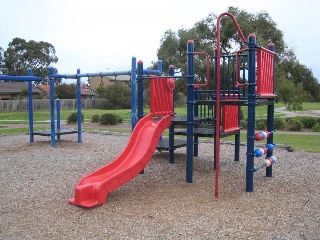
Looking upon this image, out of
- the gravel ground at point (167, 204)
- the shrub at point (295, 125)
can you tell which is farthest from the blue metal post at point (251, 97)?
the shrub at point (295, 125)

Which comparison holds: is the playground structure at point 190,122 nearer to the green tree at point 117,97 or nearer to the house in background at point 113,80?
the house in background at point 113,80

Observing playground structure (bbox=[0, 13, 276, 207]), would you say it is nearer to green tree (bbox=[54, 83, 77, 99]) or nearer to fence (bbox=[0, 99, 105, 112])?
fence (bbox=[0, 99, 105, 112])

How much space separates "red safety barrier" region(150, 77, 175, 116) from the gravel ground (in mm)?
1185

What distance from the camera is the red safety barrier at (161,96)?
6164 mm

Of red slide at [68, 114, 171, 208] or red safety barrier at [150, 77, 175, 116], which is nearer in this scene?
red slide at [68, 114, 171, 208]

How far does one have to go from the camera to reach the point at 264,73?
5.33 meters

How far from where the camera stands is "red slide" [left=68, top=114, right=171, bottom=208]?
4559mm

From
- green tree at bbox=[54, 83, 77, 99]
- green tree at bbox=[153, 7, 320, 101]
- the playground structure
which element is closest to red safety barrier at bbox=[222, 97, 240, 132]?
the playground structure

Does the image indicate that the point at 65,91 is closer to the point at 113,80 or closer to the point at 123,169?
the point at 113,80

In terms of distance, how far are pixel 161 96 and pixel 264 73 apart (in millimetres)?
1919

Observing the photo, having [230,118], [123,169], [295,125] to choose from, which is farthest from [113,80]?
[295,125]

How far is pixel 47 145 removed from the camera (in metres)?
10.0

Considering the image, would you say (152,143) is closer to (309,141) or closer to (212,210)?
(212,210)

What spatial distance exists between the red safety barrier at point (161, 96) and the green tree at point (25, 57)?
5553 centimetres
